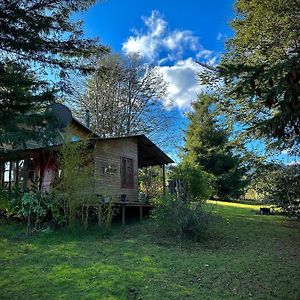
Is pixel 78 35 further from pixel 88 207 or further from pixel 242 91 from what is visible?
pixel 88 207

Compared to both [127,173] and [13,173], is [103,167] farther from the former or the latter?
[13,173]

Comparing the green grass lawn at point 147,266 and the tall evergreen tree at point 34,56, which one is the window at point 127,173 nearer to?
the green grass lawn at point 147,266

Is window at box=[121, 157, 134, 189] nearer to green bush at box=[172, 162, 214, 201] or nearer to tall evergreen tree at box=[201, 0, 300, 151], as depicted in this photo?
green bush at box=[172, 162, 214, 201]

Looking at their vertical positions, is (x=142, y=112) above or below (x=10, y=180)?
above

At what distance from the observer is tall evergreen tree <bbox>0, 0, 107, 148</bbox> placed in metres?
5.84

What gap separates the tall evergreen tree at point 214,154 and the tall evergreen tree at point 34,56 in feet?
58.9

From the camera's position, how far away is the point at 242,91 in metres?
4.00

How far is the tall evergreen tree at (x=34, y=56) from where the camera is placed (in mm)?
5844


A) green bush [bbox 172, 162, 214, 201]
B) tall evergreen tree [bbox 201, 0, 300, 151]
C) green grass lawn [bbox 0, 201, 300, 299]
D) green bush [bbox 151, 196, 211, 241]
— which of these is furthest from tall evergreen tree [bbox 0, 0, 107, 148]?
green bush [bbox 172, 162, 214, 201]

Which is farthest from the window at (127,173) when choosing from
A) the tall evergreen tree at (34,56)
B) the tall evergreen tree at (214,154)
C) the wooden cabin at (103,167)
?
the tall evergreen tree at (34,56)

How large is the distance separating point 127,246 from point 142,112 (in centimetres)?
1771

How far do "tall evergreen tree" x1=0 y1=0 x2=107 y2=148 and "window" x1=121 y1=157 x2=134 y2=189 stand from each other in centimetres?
893

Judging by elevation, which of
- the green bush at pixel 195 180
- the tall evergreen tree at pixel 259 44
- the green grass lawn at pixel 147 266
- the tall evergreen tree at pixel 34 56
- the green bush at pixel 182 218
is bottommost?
the green grass lawn at pixel 147 266

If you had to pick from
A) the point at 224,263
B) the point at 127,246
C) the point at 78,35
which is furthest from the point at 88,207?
the point at 78,35
